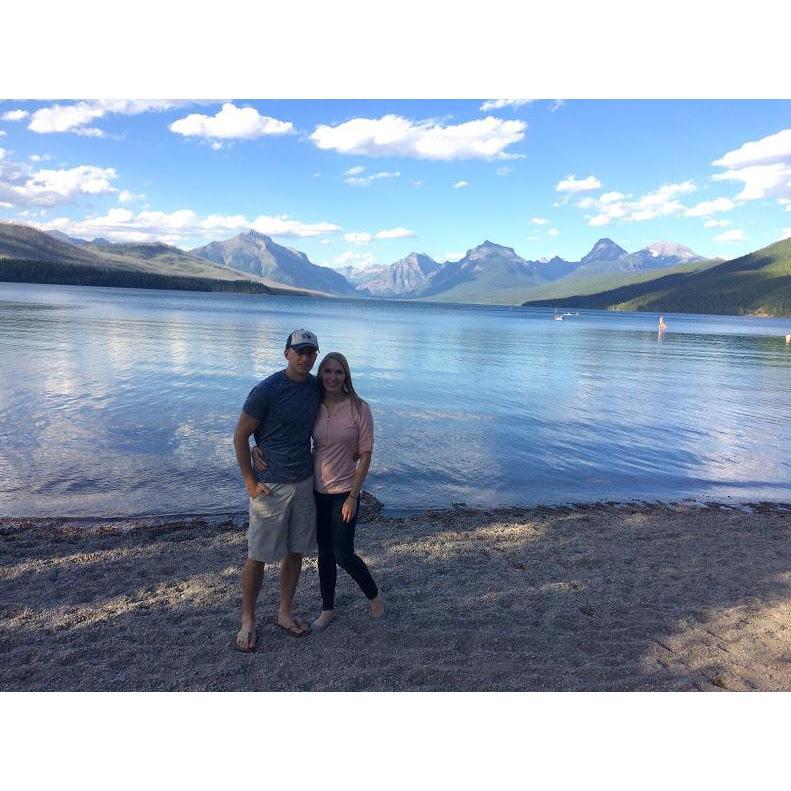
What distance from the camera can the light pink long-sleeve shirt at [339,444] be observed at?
16.7 feet

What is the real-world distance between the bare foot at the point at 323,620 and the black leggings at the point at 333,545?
0.05 meters

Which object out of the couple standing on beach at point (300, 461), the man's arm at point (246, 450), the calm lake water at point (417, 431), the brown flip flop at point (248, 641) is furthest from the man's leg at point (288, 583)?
the calm lake water at point (417, 431)

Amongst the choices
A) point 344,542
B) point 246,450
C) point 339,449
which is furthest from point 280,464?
point 344,542

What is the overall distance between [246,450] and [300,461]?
1.55ft

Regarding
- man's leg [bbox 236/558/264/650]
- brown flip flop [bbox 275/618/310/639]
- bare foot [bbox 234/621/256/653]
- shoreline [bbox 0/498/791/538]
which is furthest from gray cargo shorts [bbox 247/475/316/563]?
shoreline [bbox 0/498/791/538]

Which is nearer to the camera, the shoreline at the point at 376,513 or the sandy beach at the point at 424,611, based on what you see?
the sandy beach at the point at 424,611

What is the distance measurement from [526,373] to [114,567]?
29958 millimetres

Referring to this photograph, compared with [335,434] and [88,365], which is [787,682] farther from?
[88,365]

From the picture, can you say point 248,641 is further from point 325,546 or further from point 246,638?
point 325,546

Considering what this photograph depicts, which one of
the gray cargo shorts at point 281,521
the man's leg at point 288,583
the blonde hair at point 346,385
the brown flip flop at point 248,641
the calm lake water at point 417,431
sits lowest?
the calm lake water at point 417,431

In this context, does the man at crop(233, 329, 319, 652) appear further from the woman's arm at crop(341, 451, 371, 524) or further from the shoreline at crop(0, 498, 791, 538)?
the shoreline at crop(0, 498, 791, 538)

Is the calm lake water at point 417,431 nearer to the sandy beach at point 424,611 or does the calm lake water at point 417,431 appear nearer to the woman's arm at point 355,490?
the sandy beach at point 424,611

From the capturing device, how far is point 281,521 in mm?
5125

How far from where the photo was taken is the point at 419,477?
1273 cm
